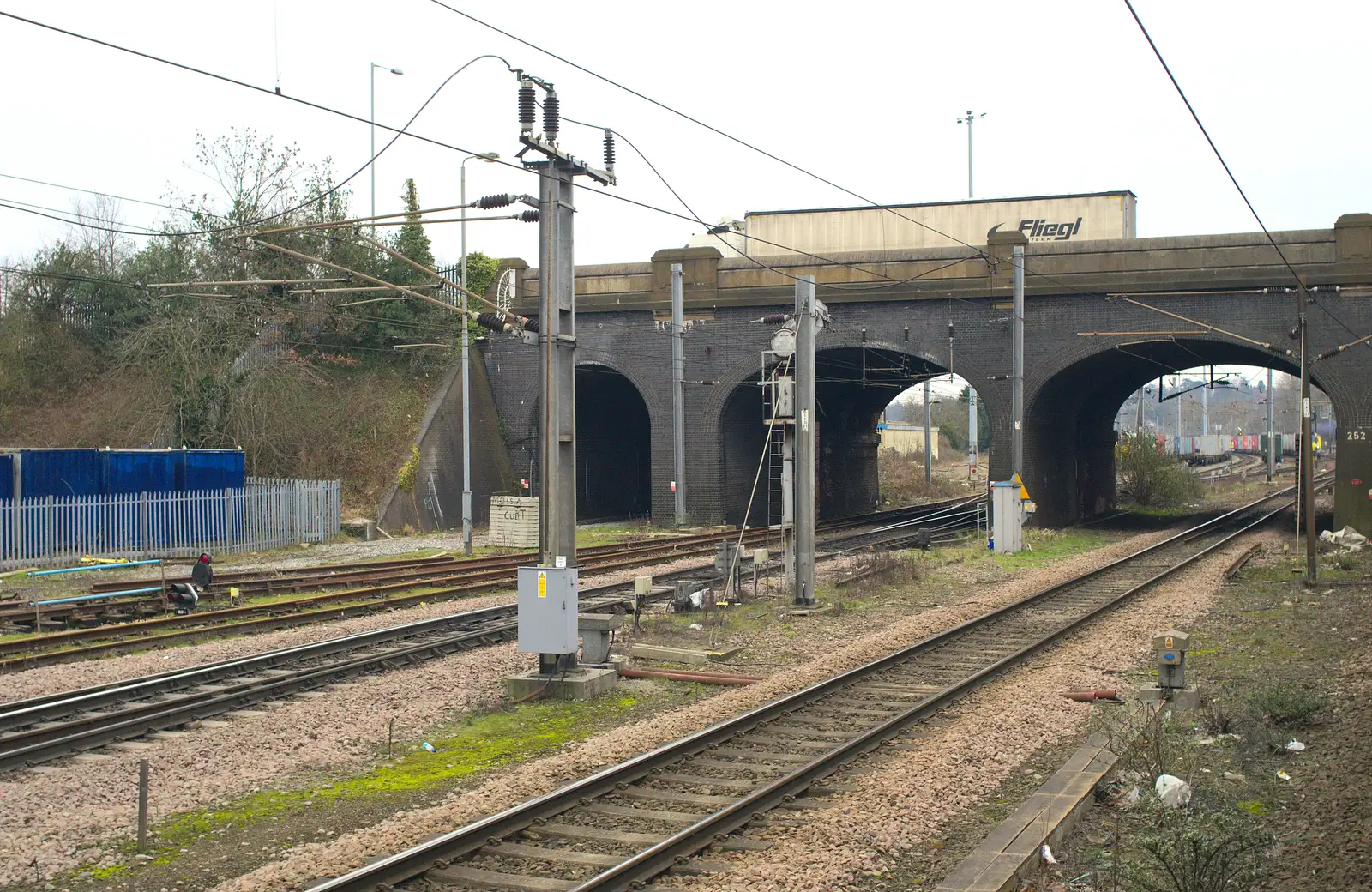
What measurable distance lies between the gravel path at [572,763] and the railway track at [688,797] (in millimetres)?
380

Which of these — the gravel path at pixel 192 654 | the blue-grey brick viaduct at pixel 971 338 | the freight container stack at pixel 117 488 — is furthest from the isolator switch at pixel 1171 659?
the freight container stack at pixel 117 488

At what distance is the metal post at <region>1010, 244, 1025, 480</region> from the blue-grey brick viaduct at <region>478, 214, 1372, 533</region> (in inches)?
65.1

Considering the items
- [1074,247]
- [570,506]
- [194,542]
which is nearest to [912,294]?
[1074,247]

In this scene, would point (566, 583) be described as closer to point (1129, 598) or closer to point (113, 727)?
point (113, 727)

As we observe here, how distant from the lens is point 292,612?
18.6 m

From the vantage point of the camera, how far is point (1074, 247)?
3381 cm

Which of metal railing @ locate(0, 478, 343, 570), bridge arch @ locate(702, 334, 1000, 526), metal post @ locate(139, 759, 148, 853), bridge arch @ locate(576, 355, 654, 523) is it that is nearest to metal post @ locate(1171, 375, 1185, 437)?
bridge arch @ locate(702, 334, 1000, 526)

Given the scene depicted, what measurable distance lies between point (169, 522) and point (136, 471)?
1.68 metres

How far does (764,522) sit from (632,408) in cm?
963

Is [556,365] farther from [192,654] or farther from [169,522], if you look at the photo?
[169,522]

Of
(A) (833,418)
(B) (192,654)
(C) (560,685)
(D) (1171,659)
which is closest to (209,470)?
(B) (192,654)

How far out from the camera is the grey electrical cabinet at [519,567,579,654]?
12.5 metres

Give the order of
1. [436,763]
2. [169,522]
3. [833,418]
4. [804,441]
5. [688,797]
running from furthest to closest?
[833,418]
[169,522]
[804,441]
[436,763]
[688,797]

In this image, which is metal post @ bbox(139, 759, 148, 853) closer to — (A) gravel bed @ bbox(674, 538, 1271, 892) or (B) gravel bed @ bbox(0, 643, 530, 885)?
(B) gravel bed @ bbox(0, 643, 530, 885)
